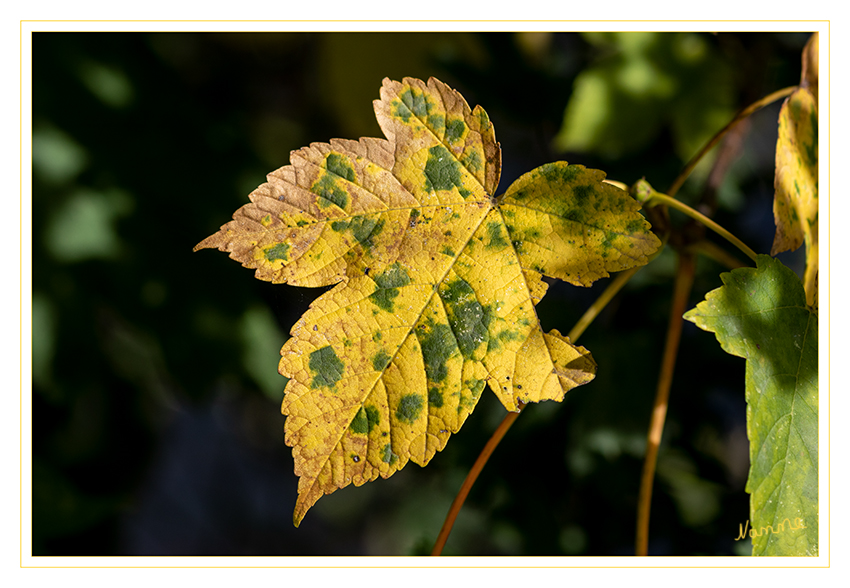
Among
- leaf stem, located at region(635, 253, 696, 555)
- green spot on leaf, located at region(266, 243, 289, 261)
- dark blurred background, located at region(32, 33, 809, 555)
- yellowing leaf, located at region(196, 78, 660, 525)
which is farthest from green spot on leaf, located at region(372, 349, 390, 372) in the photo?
dark blurred background, located at region(32, 33, 809, 555)

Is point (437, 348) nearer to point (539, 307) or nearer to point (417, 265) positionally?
point (417, 265)

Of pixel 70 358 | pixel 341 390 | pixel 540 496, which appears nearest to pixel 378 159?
pixel 341 390

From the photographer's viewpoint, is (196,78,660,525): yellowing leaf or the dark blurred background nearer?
(196,78,660,525): yellowing leaf

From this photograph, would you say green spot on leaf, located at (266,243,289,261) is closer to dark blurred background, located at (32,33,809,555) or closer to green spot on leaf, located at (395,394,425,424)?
green spot on leaf, located at (395,394,425,424)

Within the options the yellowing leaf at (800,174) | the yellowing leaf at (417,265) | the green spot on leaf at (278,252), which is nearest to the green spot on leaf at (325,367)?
the yellowing leaf at (417,265)
